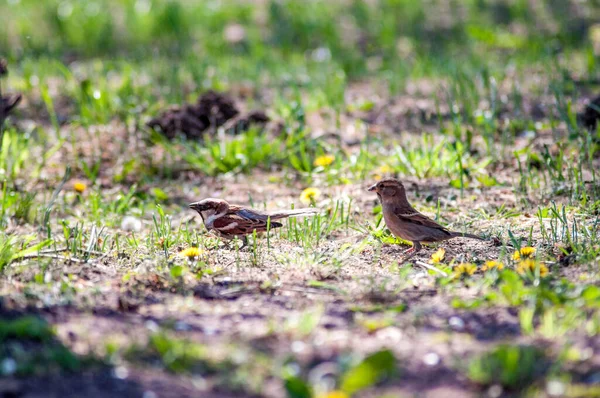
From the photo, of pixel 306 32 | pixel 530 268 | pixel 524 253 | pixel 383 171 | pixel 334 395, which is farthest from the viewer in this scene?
pixel 306 32

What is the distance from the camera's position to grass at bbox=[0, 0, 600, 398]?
3.56 metres

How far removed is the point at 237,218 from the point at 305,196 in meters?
1.01

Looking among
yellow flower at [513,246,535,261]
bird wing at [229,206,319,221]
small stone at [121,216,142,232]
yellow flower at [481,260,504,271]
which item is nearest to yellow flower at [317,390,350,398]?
yellow flower at [481,260,504,271]

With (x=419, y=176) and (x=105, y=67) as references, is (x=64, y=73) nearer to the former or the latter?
(x=105, y=67)

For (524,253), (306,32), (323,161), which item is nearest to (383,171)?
(323,161)

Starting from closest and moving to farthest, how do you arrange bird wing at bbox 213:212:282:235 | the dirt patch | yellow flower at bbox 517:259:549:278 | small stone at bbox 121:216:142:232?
yellow flower at bbox 517:259:549:278 → bird wing at bbox 213:212:282:235 → small stone at bbox 121:216:142:232 → the dirt patch

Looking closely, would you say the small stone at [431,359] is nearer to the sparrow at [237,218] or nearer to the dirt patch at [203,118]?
the sparrow at [237,218]

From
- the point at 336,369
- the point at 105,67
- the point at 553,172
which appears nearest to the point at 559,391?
the point at 336,369

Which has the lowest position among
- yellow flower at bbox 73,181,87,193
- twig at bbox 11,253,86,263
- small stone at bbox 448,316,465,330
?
small stone at bbox 448,316,465,330

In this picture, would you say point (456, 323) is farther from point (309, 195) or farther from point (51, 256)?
point (309, 195)

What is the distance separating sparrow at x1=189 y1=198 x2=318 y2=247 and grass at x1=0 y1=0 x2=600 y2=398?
0.37 ft

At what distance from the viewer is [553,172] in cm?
673

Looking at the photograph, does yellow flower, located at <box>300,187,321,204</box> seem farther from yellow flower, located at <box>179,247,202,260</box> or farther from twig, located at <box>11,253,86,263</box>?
twig, located at <box>11,253,86,263</box>

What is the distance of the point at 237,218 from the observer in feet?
18.2
